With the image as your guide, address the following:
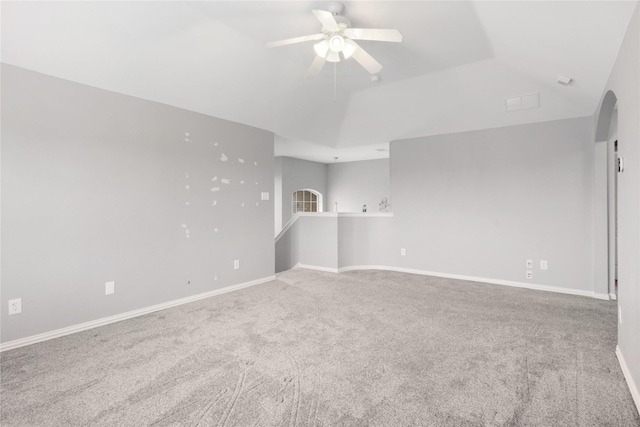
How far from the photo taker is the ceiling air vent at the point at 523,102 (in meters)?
4.02

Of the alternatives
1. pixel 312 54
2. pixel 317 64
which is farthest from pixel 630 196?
pixel 312 54

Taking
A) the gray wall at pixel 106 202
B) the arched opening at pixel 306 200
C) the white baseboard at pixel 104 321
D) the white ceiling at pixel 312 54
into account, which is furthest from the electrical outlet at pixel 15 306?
the arched opening at pixel 306 200

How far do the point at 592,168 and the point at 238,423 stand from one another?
15.8 ft

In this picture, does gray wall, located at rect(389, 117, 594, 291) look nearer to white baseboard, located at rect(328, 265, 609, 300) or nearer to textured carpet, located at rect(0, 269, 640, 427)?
white baseboard, located at rect(328, 265, 609, 300)

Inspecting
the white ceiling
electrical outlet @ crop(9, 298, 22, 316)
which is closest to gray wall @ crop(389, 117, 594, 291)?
the white ceiling

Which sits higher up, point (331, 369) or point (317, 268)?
point (317, 268)

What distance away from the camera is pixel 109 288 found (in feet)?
10.3

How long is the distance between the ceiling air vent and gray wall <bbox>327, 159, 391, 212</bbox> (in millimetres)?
4116

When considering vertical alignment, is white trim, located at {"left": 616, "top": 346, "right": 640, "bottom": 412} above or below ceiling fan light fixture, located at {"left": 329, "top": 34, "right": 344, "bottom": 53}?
below

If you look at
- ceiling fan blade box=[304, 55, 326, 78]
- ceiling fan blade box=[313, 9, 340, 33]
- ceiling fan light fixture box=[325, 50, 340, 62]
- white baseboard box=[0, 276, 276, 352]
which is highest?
ceiling fan blade box=[313, 9, 340, 33]

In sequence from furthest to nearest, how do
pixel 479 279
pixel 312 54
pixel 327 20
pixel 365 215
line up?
pixel 365 215 < pixel 479 279 < pixel 312 54 < pixel 327 20

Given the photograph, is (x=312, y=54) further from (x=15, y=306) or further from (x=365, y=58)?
(x=15, y=306)

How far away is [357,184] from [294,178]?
1.79 m

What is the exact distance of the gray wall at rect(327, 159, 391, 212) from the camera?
330 inches
